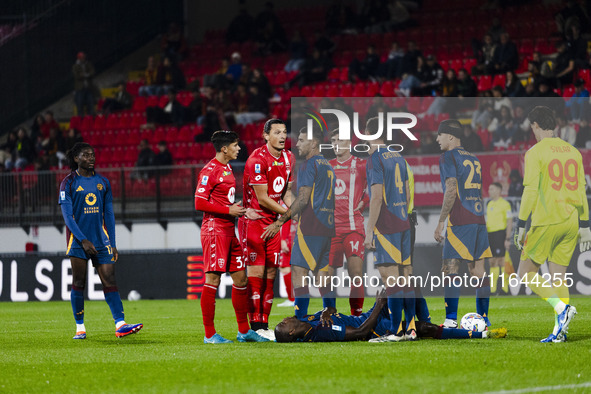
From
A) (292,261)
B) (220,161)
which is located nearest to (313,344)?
(292,261)

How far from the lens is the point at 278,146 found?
941cm

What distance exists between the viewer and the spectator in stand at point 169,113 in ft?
79.6

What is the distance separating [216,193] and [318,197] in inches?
52.6

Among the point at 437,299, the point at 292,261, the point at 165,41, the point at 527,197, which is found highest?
the point at 165,41

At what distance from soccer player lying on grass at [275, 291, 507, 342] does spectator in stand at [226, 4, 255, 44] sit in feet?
66.1

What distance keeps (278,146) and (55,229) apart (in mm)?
13007

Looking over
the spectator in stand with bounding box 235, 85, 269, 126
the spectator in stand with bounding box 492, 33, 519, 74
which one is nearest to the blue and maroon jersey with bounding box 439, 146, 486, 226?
the spectator in stand with bounding box 492, 33, 519, 74

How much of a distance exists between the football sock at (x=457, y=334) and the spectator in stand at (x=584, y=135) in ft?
22.9

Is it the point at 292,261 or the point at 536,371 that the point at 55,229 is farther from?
the point at 536,371

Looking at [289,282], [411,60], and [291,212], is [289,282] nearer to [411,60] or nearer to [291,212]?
[291,212]

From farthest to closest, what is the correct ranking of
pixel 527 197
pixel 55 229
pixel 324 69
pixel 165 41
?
pixel 165 41 < pixel 324 69 < pixel 55 229 < pixel 527 197

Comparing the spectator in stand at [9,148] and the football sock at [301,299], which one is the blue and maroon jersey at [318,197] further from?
the spectator in stand at [9,148]

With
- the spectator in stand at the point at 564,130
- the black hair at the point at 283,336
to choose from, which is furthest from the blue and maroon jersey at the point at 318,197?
the spectator in stand at the point at 564,130

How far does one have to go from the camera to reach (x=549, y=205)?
876 cm
